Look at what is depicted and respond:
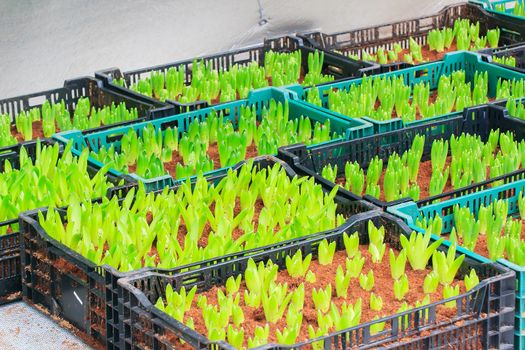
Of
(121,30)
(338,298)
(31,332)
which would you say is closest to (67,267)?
(31,332)

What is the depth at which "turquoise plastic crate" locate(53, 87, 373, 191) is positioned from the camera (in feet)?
16.0

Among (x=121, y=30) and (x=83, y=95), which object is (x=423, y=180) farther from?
(x=121, y=30)

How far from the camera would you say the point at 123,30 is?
22.7 feet

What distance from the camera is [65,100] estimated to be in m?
5.97

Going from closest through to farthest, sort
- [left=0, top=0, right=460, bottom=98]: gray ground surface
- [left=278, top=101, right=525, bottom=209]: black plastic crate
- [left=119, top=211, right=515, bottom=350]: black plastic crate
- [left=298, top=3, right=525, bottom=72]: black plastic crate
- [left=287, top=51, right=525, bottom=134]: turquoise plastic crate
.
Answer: [left=119, top=211, right=515, bottom=350]: black plastic crate
[left=278, top=101, right=525, bottom=209]: black plastic crate
[left=287, top=51, right=525, bottom=134]: turquoise plastic crate
[left=0, top=0, right=460, bottom=98]: gray ground surface
[left=298, top=3, right=525, bottom=72]: black plastic crate

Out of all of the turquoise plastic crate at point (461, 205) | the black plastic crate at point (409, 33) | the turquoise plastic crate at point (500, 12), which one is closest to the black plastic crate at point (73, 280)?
the turquoise plastic crate at point (461, 205)

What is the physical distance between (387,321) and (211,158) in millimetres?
1872

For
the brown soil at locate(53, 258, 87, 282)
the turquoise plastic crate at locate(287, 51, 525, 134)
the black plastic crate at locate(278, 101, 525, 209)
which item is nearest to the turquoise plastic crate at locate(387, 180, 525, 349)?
the black plastic crate at locate(278, 101, 525, 209)

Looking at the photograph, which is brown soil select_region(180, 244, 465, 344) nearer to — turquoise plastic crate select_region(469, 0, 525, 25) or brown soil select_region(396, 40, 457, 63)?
brown soil select_region(396, 40, 457, 63)

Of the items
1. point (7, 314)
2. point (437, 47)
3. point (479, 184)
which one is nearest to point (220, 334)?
point (7, 314)

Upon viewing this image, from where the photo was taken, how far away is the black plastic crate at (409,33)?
6.73 m

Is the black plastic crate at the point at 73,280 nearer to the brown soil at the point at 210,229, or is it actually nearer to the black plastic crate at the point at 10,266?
the black plastic crate at the point at 10,266

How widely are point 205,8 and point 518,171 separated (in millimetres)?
3077

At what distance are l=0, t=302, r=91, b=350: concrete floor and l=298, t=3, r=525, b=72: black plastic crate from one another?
2.86m
